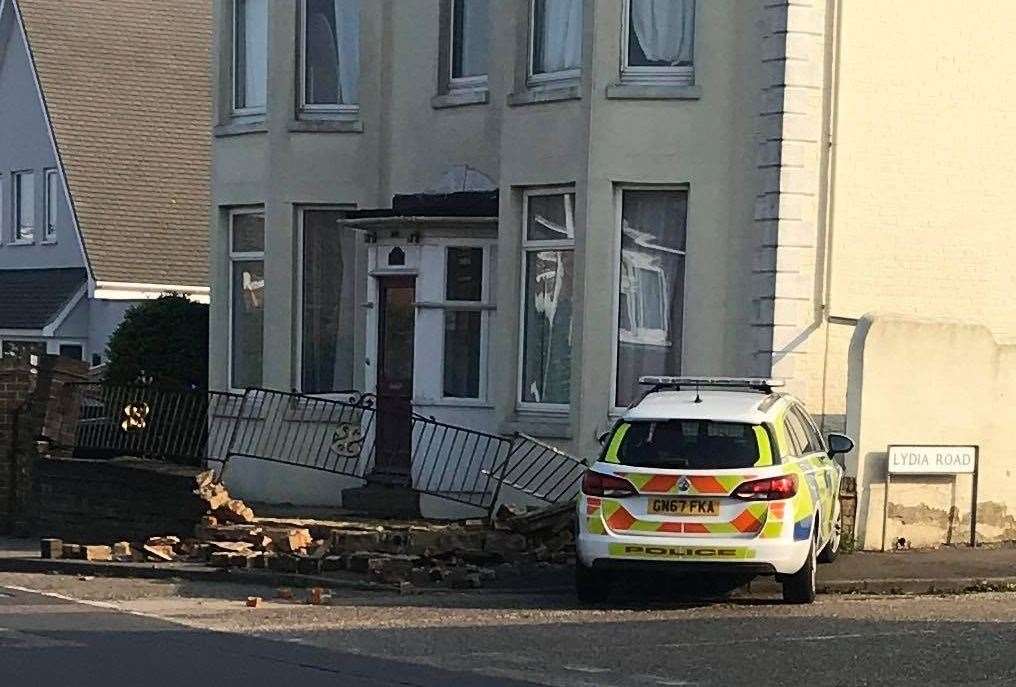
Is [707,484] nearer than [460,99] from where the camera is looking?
Yes

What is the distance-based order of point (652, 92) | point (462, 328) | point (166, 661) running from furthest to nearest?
point (462, 328)
point (652, 92)
point (166, 661)

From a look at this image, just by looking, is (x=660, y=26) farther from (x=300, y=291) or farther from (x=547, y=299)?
(x=300, y=291)

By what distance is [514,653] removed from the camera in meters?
12.5

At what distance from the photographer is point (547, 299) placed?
20500mm

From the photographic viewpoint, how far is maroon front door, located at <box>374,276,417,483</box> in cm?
2167

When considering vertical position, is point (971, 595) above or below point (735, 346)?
below

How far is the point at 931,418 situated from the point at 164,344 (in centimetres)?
1183

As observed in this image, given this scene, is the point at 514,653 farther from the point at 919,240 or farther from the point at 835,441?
the point at 919,240

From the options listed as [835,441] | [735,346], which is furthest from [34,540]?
[835,441]

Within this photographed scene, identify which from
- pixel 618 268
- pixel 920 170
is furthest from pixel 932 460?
pixel 618 268

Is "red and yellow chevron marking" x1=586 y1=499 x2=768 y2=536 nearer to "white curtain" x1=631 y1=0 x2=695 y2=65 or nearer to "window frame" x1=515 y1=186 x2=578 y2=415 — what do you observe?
"window frame" x1=515 y1=186 x2=578 y2=415

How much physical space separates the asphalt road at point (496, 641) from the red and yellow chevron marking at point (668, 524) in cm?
66

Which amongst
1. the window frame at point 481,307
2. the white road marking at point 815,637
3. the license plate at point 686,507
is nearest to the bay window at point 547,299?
the window frame at point 481,307

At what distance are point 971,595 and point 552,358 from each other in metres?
5.84
